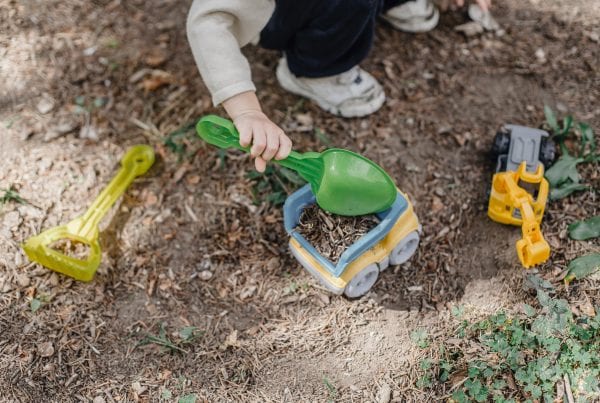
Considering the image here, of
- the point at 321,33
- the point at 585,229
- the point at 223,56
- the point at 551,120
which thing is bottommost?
the point at 585,229

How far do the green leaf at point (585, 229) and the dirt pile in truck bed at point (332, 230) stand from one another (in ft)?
2.03

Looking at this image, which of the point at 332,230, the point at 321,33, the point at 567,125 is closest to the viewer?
the point at 332,230

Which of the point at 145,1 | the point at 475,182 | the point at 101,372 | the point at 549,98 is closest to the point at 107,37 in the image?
the point at 145,1

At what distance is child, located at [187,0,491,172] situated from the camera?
1576 millimetres

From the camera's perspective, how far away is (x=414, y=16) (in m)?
2.29

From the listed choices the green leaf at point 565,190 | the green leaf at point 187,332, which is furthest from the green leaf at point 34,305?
the green leaf at point 565,190

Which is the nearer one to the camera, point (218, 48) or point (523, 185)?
point (218, 48)

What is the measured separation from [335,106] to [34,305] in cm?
118

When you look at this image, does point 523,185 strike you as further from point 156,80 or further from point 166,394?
point 156,80

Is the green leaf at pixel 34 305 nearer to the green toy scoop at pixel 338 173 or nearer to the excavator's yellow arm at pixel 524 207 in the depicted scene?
the green toy scoop at pixel 338 173

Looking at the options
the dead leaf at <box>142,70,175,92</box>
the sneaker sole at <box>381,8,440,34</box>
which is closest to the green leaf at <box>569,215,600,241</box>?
the sneaker sole at <box>381,8,440,34</box>

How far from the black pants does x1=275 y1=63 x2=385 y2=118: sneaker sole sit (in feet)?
0.29

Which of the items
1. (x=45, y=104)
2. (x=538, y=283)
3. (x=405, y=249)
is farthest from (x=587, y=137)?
(x=45, y=104)

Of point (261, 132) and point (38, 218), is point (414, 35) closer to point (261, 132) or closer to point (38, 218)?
point (261, 132)
